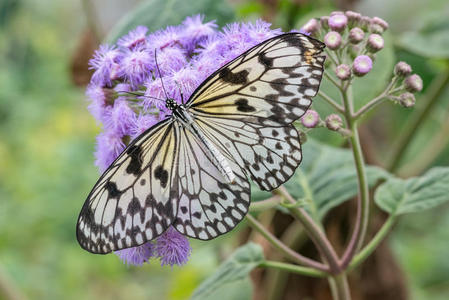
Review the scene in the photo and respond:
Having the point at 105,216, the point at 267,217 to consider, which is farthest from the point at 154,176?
the point at 267,217

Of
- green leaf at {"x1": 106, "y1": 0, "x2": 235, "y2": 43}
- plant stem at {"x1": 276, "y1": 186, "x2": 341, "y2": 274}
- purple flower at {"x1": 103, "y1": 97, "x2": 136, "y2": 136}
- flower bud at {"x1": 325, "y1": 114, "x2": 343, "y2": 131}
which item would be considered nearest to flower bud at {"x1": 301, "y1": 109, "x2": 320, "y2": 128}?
flower bud at {"x1": 325, "y1": 114, "x2": 343, "y2": 131}

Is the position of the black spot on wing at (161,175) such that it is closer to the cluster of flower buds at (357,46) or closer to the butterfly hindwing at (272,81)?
the butterfly hindwing at (272,81)

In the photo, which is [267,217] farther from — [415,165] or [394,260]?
[415,165]

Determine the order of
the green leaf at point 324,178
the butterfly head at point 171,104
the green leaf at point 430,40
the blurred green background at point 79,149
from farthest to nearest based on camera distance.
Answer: the blurred green background at point 79,149
the green leaf at point 430,40
the green leaf at point 324,178
the butterfly head at point 171,104

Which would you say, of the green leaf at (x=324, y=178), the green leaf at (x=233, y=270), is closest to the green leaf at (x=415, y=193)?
the green leaf at (x=324, y=178)

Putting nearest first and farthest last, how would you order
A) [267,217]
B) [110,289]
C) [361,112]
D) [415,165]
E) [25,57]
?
[361,112]
[267,217]
[415,165]
[110,289]
[25,57]

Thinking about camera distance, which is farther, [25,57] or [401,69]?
[25,57]

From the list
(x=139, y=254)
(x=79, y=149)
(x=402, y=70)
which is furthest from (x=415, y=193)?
(x=79, y=149)
